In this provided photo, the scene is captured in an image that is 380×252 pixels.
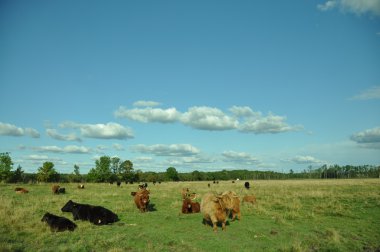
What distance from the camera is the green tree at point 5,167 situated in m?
70.5

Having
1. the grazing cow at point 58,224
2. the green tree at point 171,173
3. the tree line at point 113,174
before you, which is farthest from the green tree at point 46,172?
the grazing cow at point 58,224

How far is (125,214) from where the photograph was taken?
19.2 meters

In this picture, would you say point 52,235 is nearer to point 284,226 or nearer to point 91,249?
point 91,249

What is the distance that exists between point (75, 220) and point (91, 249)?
629 cm

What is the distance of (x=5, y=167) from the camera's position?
7119cm

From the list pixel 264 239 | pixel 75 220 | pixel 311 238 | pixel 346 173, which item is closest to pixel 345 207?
pixel 311 238

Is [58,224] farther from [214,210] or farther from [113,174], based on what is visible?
[113,174]

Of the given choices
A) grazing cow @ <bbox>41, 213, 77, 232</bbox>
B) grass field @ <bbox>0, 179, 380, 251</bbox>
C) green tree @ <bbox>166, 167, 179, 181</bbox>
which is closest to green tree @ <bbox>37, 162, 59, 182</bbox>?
green tree @ <bbox>166, 167, 179, 181</bbox>

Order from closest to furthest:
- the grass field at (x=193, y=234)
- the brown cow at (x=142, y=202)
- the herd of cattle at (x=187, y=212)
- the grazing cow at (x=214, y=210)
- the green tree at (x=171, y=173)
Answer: the grass field at (x=193, y=234)
the herd of cattle at (x=187, y=212)
the grazing cow at (x=214, y=210)
the brown cow at (x=142, y=202)
the green tree at (x=171, y=173)

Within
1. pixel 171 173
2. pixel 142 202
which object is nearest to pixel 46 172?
pixel 171 173

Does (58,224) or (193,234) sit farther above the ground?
(58,224)

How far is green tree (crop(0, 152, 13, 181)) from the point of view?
7050 centimetres

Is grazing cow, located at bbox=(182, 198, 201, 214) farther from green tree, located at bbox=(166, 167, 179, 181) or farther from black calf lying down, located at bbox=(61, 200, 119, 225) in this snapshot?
green tree, located at bbox=(166, 167, 179, 181)

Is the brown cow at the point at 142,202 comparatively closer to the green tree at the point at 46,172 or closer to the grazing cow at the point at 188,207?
the grazing cow at the point at 188,207
